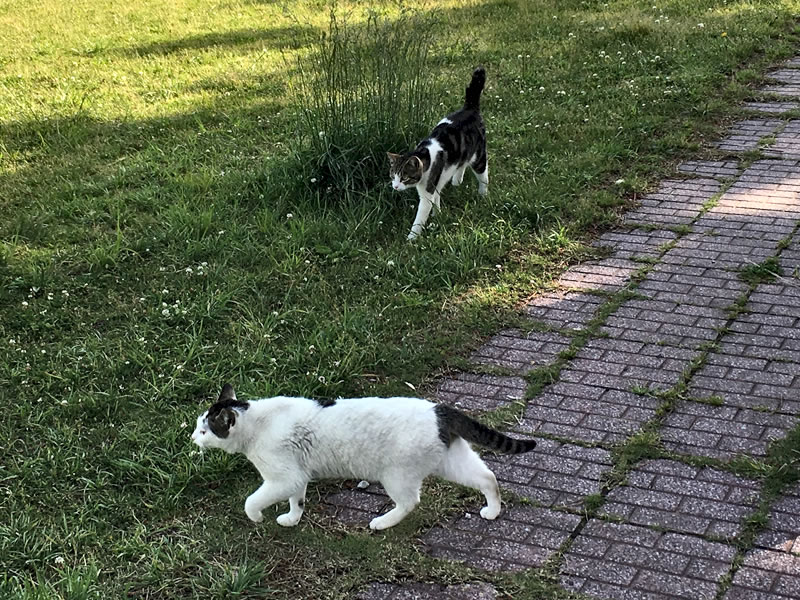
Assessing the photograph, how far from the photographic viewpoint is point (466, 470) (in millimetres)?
3553

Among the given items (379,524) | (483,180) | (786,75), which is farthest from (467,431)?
(786,75)

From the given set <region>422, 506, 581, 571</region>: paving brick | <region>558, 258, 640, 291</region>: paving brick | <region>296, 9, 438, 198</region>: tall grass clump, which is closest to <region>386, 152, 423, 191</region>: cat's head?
<region>296, 9, 438, 198</region>: tall grass clump

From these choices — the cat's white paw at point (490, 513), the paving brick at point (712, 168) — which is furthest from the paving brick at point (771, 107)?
the cat's white paw at point (490, 513)

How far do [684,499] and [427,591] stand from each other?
1077 millimetres

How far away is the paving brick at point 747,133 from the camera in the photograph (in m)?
7.32

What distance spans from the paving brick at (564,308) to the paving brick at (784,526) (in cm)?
164

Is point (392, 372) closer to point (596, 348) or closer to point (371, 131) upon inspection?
point (596, 348)

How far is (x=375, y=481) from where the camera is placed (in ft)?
12.7

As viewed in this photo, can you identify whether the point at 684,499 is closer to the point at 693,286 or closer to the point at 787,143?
the point at 693,286

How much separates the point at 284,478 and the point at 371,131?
360 centimetres

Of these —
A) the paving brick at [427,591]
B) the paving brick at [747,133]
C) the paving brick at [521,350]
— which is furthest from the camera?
the paving brick at [747,133]

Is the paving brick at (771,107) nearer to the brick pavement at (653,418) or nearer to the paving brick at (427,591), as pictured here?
the brick pavement at (653,418)

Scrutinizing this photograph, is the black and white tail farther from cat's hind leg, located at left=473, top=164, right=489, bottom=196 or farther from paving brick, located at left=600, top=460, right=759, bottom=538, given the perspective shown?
paving brick, located at left=600, top=460, right=759, bottom=538

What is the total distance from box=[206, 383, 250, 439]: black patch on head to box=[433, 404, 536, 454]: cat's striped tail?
31.2 inches
